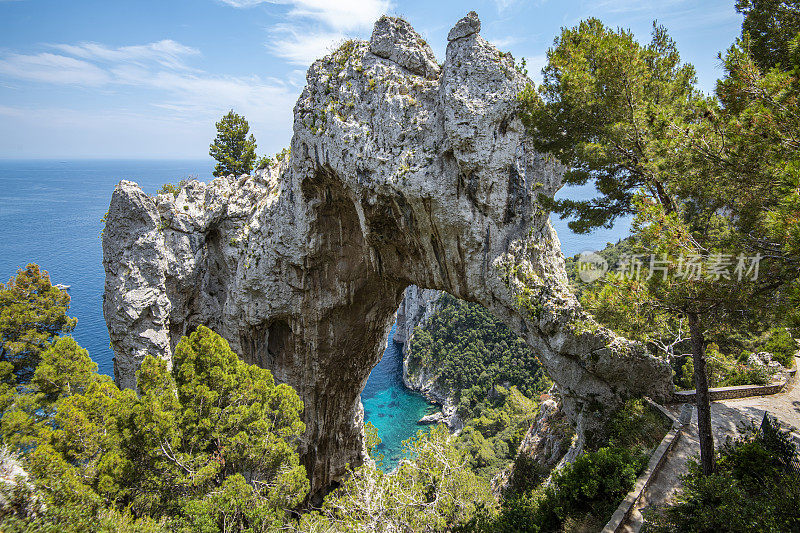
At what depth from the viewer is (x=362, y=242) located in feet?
67.5

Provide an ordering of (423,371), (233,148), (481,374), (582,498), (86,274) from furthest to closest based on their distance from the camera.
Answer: (86,274), (423,371), (481,374), (233,148), (582,498)

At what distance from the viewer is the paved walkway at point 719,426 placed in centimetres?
1027

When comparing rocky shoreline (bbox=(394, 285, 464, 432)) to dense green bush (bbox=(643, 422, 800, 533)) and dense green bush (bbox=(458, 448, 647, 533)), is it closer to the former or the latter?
dense green bush (bbox=(458, 448, 647, 533))

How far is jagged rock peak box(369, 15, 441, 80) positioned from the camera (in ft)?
53.6

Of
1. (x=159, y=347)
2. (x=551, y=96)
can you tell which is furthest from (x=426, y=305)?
(x=551, y=96)

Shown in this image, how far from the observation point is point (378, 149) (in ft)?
52.2

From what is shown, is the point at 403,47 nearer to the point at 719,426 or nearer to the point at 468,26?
the point at 468,26

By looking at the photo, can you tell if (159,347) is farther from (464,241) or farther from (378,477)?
(464,241)

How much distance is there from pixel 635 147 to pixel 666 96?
1968 mm

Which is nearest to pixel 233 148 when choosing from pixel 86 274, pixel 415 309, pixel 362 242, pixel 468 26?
pixel 362 242

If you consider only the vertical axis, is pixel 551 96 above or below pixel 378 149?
above

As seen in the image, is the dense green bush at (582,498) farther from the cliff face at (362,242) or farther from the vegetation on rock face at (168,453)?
the vegetation on rock face at (168,453)

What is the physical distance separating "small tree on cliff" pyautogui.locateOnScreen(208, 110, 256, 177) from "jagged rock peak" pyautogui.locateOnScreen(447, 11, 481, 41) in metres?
16.9

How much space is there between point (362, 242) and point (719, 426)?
1637cm
